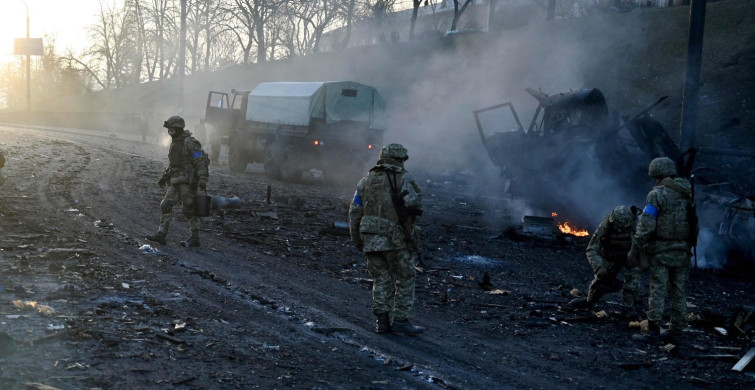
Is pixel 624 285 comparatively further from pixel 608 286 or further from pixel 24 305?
pixel 24 305

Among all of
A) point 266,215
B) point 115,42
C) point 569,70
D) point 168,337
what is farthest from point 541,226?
point 115,42

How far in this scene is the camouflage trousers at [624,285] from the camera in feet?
24.6

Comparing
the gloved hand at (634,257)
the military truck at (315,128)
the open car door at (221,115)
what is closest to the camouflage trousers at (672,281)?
the gloved hand at (634,257)

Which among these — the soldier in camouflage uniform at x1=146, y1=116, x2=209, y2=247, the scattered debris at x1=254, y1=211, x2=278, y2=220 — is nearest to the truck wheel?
the scattered debris at x1=254, y1=211, x2=278, y2=220

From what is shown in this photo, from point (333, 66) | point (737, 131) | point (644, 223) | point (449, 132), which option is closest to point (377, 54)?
point (333, 66)

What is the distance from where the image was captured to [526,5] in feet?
166

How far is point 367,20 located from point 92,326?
185 ft

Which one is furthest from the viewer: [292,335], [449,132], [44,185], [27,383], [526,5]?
[526,5]

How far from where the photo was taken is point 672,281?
6535 millimetres

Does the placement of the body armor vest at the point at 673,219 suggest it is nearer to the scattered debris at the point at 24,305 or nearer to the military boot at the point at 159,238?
the scattered debris at the point at 24,305

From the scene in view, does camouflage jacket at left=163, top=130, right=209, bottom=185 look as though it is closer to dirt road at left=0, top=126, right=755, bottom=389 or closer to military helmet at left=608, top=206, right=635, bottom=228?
dirt road at left=0, top=126, right=755, bottom=389

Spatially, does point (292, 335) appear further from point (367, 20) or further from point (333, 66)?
point (367, 20)

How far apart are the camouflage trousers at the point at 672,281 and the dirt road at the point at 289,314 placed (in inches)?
13.7

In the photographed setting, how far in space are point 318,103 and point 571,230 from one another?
863cm
